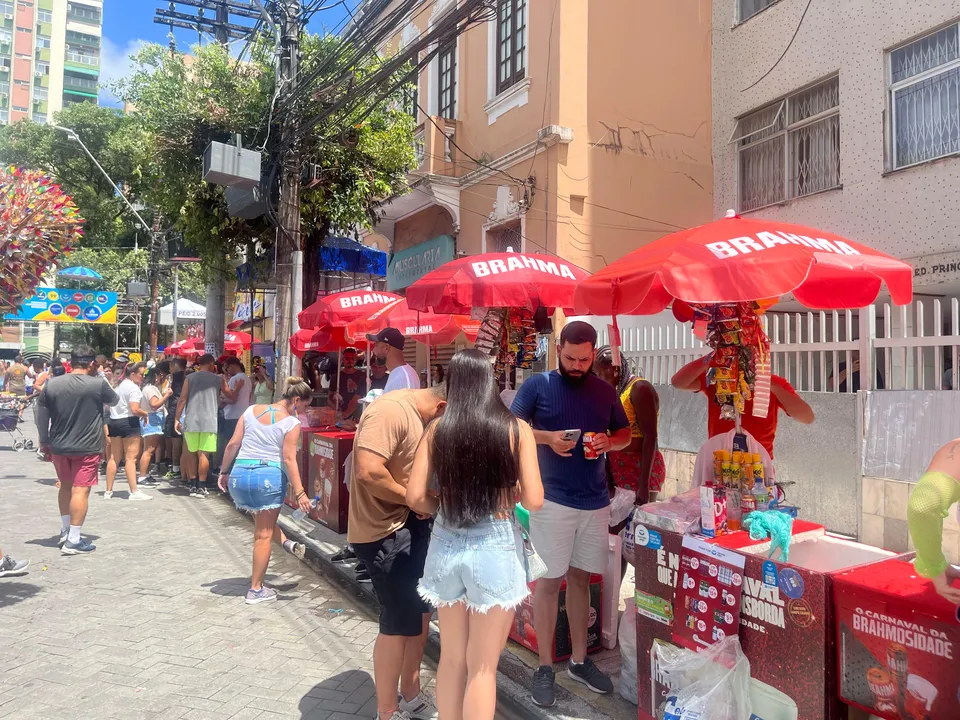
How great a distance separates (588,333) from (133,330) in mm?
39854

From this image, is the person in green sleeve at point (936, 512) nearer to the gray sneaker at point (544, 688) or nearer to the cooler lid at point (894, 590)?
the cooler lid at point (894, 590)

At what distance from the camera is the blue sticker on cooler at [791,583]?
106 inches

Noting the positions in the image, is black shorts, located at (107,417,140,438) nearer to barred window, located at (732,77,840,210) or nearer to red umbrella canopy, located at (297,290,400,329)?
red umbrella canopy, located at (297,290,400,329)

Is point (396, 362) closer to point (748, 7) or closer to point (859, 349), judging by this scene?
point (859, 349)

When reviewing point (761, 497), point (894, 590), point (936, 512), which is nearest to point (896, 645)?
point (894, 590)

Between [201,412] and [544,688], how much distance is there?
7.30 metres

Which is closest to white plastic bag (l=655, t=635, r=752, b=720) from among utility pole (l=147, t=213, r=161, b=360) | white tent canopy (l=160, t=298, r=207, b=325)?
white tent canopy (l=160, t=298, r=207, b=325)

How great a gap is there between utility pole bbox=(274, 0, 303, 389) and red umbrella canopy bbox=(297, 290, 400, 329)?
0.92m

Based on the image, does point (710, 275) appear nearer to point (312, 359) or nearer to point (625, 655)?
point (625, 655)

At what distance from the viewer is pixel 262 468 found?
16.9 ft

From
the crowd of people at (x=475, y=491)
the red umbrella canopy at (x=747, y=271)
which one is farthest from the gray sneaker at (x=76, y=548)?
the red umbrella canopy at (x=747, y=271)

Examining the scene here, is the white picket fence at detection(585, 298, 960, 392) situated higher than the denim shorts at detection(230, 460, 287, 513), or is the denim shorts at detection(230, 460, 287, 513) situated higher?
the white picket fence at detection(585, 298, 960, 392)

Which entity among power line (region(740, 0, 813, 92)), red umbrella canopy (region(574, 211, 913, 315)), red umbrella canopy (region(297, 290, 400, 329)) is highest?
power line (region(740, 0, 813, 92))

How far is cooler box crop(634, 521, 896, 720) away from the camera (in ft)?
8.59
